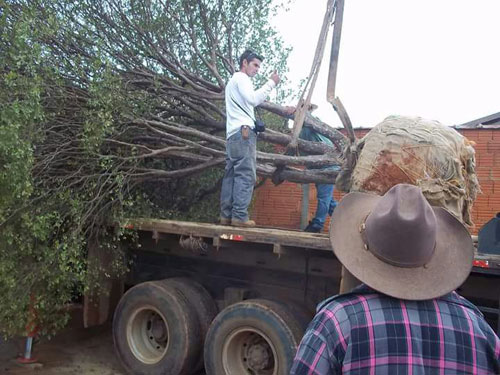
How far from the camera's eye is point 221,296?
208 inches

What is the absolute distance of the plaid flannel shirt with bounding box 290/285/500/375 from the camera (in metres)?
1.46

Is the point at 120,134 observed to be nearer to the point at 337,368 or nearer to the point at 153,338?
the point at 153,338

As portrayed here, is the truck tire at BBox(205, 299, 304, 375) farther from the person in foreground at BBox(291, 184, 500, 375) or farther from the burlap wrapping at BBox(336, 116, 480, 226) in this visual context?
the person in foreground at BBox(291, 184, 500, 375)

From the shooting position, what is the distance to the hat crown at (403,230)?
150cm

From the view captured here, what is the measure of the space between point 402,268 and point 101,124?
421 cm

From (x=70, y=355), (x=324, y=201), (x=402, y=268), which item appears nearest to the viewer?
(x=402, y=268)

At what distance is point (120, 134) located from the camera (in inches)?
221

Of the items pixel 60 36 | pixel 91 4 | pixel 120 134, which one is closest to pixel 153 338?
pixel 120 134

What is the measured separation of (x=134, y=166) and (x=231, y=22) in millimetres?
2654

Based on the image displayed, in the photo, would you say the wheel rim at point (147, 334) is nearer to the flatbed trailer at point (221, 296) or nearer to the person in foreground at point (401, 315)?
the flatbed trailer at point (221, 296)

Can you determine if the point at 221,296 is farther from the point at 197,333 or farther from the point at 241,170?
the point at 241,170

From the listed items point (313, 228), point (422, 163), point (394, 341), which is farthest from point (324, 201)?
point (394, 341)

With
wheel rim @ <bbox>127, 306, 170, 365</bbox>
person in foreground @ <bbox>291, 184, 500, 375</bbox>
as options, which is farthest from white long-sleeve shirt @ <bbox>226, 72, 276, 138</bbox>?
person in foreground @ <bbox>291, 184, 500, 375</bbox>

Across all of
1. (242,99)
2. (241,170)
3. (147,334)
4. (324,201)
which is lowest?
(147,334)
